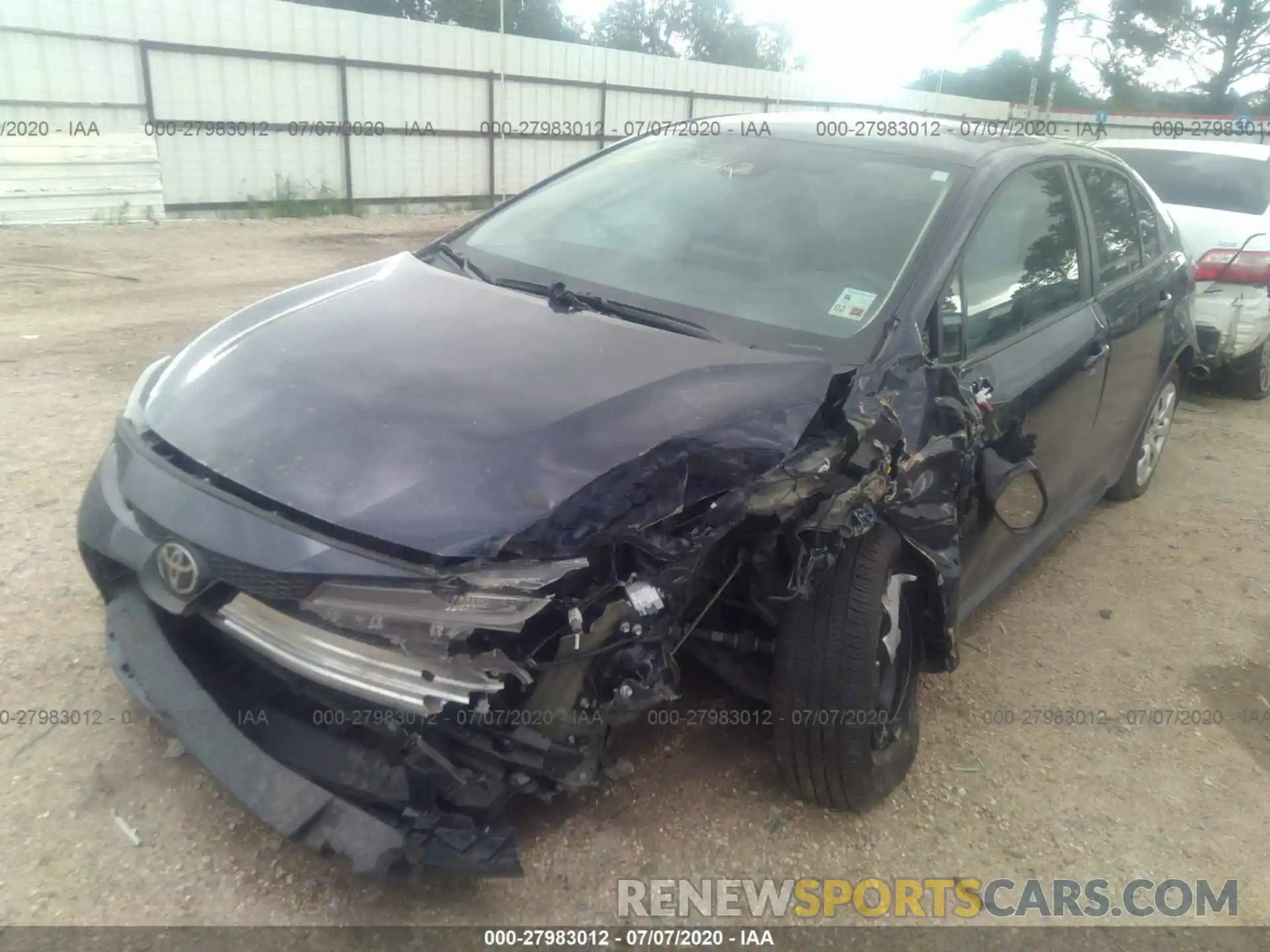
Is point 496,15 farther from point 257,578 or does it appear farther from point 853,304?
point 257,578

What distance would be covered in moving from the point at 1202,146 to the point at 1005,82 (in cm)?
2709

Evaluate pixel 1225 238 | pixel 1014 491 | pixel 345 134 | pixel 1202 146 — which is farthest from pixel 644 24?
pixel 1014 491

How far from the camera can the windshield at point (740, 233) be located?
8.76 ft

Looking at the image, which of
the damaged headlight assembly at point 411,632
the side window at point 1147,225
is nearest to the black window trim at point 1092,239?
the side window at point 1147,225

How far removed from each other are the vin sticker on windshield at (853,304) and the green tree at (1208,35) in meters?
35.5

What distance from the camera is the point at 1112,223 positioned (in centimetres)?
379

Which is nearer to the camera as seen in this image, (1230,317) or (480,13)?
(1230,317)

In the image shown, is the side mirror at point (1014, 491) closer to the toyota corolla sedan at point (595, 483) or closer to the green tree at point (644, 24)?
the toyota corolla sedan at point (595, 483)

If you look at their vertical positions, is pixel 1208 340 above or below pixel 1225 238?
below

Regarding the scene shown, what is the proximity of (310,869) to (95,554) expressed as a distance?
90cm

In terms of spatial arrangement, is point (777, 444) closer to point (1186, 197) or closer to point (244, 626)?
point (244, 626)

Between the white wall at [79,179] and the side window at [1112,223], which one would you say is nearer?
the side window at [1112,223]

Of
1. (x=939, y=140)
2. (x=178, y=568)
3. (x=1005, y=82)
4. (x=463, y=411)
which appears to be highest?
(x=1005, y=82)

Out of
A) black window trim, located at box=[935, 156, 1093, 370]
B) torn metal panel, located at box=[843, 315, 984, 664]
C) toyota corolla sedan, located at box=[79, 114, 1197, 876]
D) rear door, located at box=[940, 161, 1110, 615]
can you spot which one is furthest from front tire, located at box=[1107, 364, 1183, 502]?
torn metal panel, located at box=[843, 315, 984, 664]
